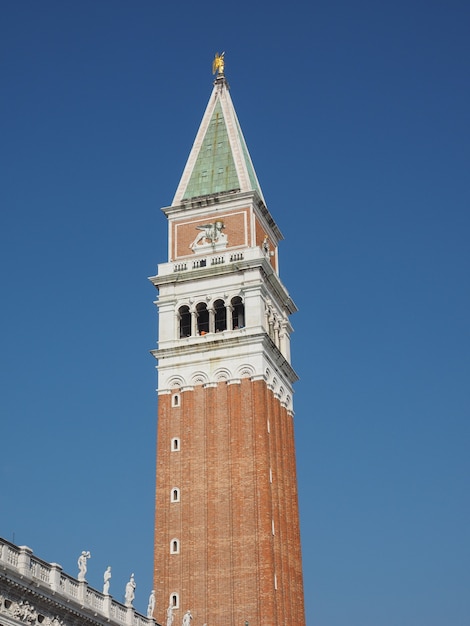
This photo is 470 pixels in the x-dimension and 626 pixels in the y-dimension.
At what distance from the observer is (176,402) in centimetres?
7731

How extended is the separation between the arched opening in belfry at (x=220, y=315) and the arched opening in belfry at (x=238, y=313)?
2.29 feet

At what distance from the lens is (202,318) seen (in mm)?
80062

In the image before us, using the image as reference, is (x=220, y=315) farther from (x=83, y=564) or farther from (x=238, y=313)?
(x=83, y=564)

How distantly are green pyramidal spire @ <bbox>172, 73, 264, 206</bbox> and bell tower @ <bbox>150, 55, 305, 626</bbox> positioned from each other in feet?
0.52

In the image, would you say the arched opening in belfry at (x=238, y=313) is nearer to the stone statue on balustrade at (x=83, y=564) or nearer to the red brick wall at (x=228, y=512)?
the red brick wall at (x=228, y=512)

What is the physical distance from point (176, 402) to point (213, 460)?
18.7ft

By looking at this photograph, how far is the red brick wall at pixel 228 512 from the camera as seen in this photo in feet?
228

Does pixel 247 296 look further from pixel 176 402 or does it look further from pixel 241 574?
pixel 241 574

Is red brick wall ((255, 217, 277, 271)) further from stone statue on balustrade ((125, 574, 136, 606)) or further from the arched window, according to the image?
stone statue on balustrade ((125, 574, 136, 606))

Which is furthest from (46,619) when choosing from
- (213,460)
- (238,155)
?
(238,155)

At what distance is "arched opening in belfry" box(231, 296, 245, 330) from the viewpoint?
78812 mm

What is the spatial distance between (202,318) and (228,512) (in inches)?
622

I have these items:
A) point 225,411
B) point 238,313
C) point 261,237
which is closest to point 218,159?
point 261,237

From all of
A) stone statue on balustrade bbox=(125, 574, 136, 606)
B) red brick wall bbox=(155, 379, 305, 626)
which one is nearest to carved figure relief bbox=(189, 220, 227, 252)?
red brick wall bbox=(155, 379, 305, 626)
